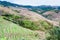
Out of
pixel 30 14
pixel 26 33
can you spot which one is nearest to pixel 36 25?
pixel 30 14

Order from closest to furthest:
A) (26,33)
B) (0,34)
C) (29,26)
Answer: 1. (0,34)
2. (26,33)
3. (29,26)

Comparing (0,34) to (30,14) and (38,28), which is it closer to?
(38,28)

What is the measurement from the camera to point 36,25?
685 inches

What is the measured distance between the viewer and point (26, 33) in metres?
14.3

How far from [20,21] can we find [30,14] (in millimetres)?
1638

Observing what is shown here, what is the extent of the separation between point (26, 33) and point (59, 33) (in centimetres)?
261

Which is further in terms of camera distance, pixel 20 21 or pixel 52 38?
pixel 20 21

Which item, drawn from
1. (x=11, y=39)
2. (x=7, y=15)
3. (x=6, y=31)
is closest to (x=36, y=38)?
(x=6, y=31)

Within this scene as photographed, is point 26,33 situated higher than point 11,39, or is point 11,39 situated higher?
point 11,39

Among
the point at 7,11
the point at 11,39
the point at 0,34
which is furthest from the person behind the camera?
the point at 7,11

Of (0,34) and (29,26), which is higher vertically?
(0,34)

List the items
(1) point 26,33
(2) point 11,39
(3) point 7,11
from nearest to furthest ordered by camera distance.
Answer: (2) point 11,39
(1) point 26,33
(3) point 7,11

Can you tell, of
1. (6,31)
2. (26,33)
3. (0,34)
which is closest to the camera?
(0,34)

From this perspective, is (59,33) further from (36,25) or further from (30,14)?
(30,14)
